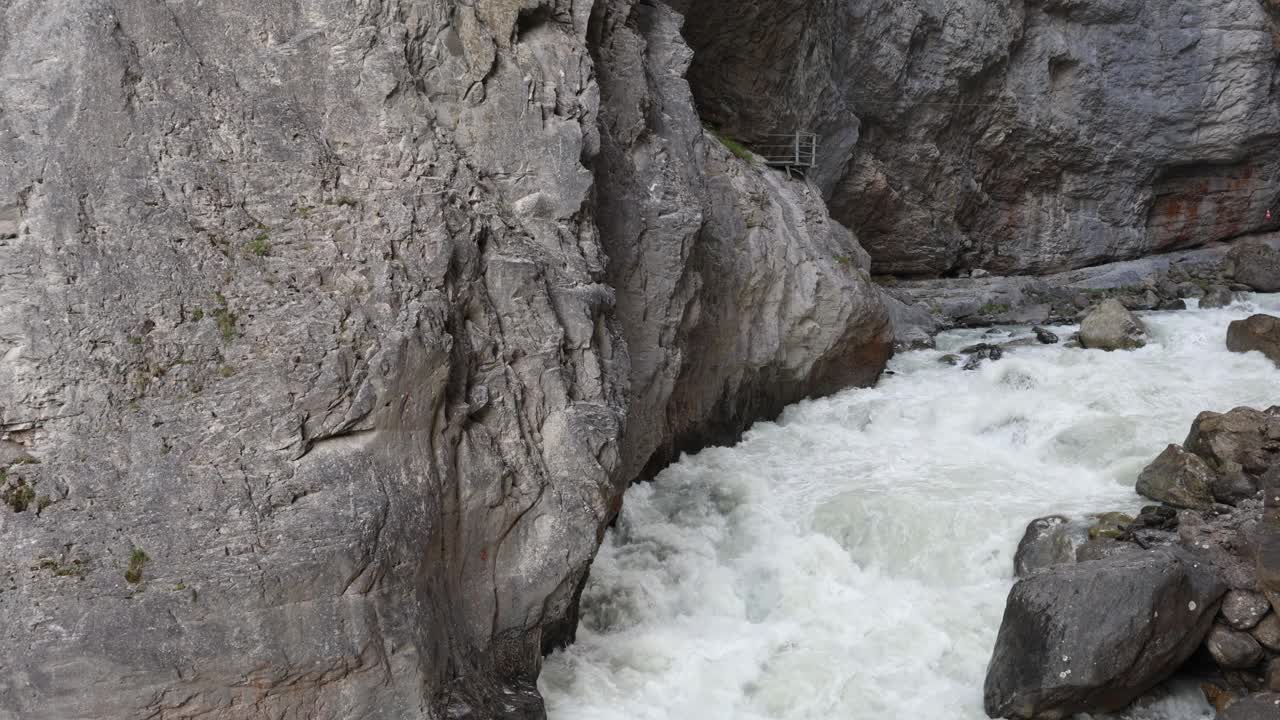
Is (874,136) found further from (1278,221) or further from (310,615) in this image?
(310,615)

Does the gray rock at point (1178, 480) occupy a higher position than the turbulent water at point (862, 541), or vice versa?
the gray rock at point (1178, 480)

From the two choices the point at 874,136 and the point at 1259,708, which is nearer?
the point at 1259,708

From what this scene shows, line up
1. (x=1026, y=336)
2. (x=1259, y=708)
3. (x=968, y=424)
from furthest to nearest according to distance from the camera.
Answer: (x=1026, y=336) → (x=968, y=424) → (x=1259, y=708)

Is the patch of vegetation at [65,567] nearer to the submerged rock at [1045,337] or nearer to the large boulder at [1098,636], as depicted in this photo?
the large boulder at [1098,636]

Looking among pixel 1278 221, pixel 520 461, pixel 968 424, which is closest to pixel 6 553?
pixel 520 461

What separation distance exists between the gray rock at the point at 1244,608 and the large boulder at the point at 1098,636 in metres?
0.10

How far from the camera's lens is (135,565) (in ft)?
20.8

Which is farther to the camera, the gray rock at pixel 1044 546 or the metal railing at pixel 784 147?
the metal railing at pixel 784 147

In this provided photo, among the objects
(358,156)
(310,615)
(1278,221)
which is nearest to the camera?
(310,615)

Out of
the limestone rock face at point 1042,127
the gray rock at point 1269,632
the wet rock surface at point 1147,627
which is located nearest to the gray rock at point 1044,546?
the wet rock surface at point 1147,627

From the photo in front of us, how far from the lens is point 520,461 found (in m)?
7.88

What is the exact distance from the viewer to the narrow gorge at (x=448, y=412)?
6.47m

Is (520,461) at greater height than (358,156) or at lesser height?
lesser

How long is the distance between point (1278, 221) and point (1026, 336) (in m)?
14.7
